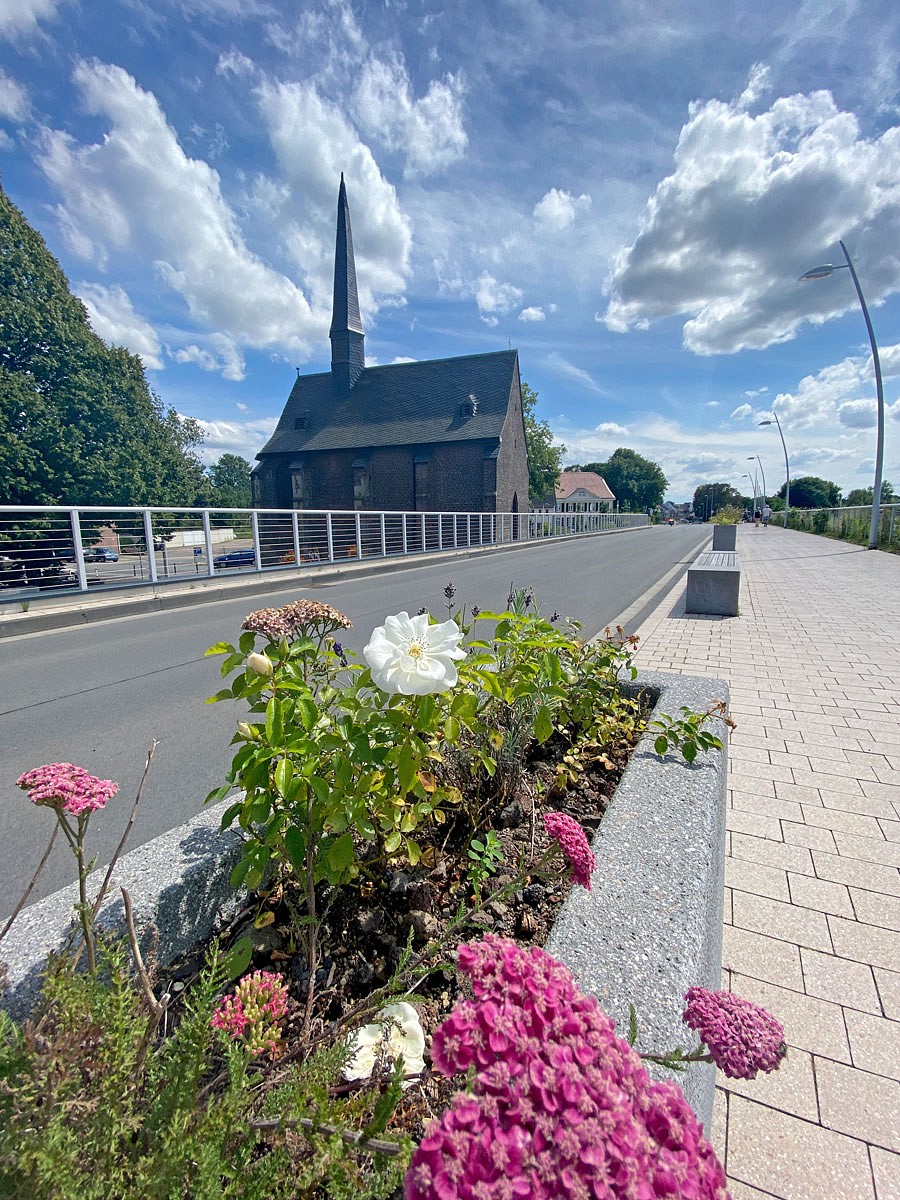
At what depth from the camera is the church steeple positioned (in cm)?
3769

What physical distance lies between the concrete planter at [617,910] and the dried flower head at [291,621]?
679 mm

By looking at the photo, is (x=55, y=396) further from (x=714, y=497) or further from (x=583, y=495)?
(x=714, y=497)

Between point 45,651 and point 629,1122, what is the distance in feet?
26.4

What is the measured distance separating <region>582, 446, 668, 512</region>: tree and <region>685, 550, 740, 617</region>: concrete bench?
94.0m

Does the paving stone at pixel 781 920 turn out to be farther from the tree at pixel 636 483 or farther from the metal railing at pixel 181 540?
the tree at pixel 636 483

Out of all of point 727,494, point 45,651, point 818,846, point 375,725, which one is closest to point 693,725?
point 818,846

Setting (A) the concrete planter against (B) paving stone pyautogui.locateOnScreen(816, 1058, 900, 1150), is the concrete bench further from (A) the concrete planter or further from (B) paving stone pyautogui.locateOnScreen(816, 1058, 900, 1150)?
(B) paving stone pyautogui.locateOnScreen(816, 1058, 900, 1150)

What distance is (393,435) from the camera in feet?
124

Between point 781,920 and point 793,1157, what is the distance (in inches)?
33.9

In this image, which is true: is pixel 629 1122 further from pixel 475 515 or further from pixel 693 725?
pixel 475 515

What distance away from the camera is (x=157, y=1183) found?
68cm

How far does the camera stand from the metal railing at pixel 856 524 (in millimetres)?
18484

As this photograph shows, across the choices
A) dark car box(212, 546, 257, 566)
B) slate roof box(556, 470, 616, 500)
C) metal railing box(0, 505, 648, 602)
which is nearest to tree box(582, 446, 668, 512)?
slate roof box(556, 470, 616, 500)

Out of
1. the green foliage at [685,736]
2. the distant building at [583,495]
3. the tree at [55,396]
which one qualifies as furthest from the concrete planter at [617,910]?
the distant building at [583,495]
